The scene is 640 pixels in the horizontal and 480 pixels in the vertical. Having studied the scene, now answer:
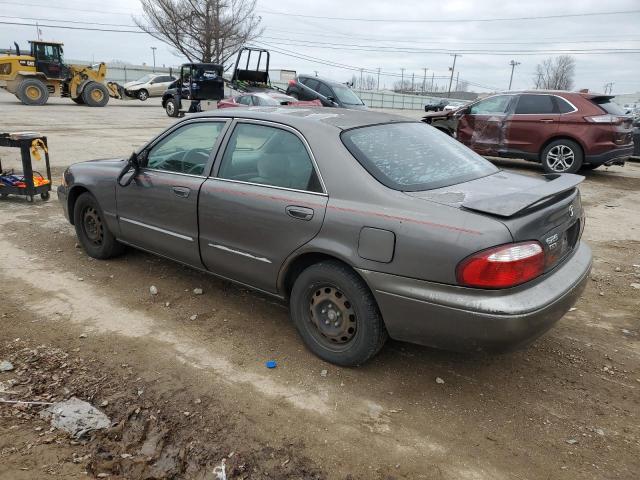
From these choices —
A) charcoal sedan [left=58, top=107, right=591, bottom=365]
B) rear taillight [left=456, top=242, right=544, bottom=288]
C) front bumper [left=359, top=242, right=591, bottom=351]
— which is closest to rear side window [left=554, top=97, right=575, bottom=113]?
charcoal sedan [left=58, top=107, right=591, bottom=365]

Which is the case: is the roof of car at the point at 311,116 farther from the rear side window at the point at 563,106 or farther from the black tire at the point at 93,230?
the rear side window at the point at 563,106

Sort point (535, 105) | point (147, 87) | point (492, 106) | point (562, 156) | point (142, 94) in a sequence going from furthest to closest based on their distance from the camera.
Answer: point (147, 87)
point (142, 94)
point (492, 106)
point (535, 105)
point (562, 156)

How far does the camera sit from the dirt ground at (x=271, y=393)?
8.06 feet

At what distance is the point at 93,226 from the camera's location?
4.99 meters

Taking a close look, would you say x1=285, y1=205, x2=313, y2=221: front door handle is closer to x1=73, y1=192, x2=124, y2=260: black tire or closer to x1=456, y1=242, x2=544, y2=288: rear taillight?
x1=456, y1=242, x2=544, y2=288: rear taillight

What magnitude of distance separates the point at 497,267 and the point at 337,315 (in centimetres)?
106

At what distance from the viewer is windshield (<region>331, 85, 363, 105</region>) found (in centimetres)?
1609

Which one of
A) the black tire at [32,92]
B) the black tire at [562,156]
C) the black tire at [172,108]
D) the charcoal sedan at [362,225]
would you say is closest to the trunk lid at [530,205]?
the charcoal sedan at [362,225]

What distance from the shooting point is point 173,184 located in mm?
3996

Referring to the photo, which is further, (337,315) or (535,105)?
(535,105)

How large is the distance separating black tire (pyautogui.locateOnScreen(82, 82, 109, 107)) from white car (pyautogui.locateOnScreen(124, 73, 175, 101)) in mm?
4952

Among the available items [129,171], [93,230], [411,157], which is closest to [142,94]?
[93,230]

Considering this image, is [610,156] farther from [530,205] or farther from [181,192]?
[181,192]

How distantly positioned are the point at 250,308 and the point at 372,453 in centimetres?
185
